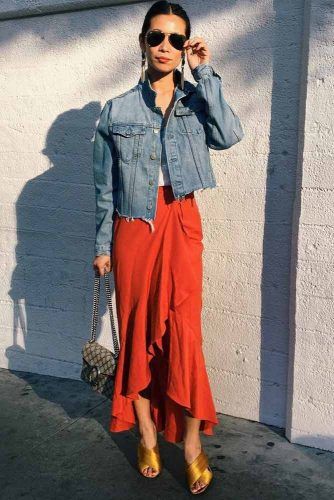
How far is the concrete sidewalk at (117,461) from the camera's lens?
267cm

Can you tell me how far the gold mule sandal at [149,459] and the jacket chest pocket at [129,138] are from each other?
1.40 metres

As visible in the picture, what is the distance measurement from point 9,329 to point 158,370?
1.70 metres

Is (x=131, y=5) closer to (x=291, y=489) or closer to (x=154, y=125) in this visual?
(x=154, y=125)

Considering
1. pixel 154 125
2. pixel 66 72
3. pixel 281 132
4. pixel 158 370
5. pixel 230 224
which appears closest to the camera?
pixel 154 125

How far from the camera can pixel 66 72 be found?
3623 mm

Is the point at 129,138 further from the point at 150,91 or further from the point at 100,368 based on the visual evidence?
the point at 100,368

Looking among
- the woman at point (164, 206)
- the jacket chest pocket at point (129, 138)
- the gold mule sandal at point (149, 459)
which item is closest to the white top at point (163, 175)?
the woman at point (164, 206)

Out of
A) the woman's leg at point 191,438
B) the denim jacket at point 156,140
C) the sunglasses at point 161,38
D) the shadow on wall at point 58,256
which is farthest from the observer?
the shadow on wall at point 58,256

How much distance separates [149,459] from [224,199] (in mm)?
1430

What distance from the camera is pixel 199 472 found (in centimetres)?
268

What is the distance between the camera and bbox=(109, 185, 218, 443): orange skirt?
263cm

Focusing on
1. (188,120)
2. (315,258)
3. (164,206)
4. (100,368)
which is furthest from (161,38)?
(100,368)

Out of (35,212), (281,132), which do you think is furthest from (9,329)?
(281,132)

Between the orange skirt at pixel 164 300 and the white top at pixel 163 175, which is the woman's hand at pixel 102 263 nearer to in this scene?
the orange skirt at pixel 164 300
